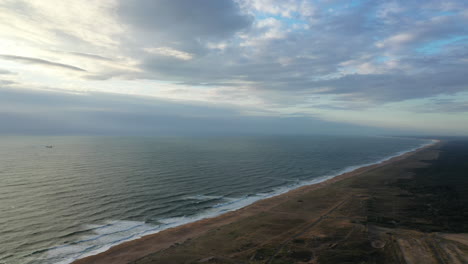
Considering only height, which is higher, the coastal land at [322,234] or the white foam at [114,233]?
the coastal land at [322,234]

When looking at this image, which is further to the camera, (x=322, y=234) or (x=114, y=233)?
(x=114, y=233)

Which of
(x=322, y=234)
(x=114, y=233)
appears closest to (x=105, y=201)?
(x=114, y=233)

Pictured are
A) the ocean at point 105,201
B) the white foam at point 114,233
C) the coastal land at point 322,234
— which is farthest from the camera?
the ocean at point 105,201

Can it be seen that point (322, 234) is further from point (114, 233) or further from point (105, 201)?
point (105, 201)

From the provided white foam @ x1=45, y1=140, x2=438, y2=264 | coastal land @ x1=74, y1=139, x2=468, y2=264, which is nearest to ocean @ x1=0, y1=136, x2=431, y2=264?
white foam @ x1=45, y1=140, x2=438, y2=264

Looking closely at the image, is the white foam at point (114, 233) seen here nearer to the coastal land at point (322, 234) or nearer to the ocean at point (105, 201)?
the ocean at point (105, 201)

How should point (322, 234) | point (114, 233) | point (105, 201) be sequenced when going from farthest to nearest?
point (105, 201) < point (114, 233) < point (322, 234)

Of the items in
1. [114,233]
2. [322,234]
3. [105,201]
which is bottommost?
[105,201]

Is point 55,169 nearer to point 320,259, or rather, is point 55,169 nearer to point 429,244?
point 320,259

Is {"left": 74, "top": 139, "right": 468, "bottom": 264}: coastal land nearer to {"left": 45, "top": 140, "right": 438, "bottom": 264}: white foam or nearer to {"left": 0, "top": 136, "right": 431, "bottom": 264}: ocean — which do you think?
{"left": 45, "top": 140, "right": 438, "bottom": 264}: white foam

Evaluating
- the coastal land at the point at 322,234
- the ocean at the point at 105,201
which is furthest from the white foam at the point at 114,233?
the coastal land at the point at 322,234
